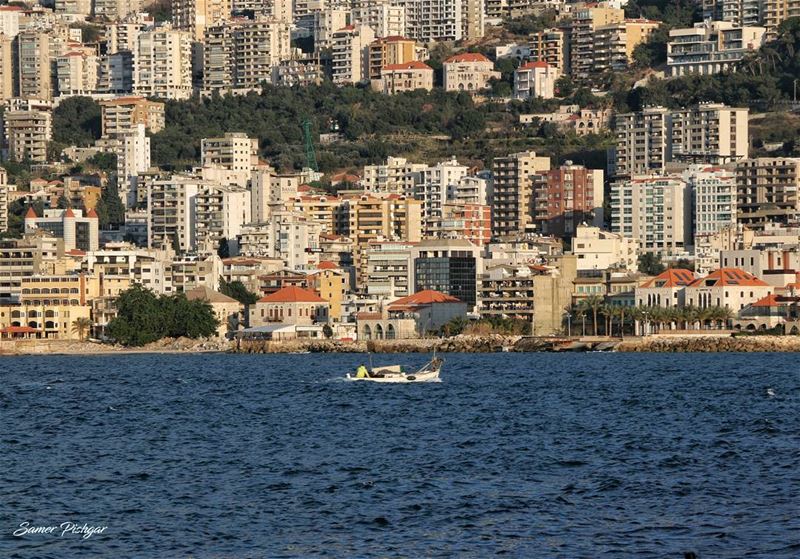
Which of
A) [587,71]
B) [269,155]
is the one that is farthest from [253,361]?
[587,71]

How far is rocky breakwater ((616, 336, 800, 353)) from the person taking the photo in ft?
300

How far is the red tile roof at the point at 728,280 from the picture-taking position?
100 m

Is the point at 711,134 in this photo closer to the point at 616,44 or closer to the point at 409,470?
the point at 616,44

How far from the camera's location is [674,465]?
3478 centimetres

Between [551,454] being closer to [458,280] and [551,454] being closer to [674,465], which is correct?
[674,465]

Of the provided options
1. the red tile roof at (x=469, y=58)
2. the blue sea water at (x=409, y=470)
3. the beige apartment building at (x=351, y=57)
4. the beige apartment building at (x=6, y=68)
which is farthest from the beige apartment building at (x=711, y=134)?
the blue sea water at (x=409, y=470)

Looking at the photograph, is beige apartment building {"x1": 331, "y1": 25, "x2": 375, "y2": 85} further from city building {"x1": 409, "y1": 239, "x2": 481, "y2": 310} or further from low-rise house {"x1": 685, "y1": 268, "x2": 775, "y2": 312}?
low-rise house {"x1": 685, "y1": 268, "x2": 775, "y2": 312}

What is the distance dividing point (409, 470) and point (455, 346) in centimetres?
6065

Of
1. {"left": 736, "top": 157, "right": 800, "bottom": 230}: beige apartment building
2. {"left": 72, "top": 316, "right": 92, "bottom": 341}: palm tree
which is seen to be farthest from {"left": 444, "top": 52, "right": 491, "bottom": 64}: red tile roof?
{"left": 72, "top": 316, "right": 92, "bottom": 341}: palm tree

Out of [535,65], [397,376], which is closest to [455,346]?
[397,376]

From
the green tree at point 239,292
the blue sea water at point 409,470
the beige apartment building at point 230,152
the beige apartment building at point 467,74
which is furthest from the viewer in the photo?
the beige apartment building at point 467,74

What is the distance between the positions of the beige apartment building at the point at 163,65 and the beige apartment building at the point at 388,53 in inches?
684

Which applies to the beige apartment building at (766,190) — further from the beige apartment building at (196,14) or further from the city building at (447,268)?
the beige apartment building at (196,14)

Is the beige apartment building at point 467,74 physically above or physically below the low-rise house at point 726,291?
above
